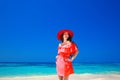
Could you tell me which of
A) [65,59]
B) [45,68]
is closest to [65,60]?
[65,59]

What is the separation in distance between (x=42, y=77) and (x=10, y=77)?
1.74ft

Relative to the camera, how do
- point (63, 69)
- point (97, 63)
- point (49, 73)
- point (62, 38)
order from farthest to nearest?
1. point (97, 63)
2. point (49, 73)
3. point (62, 38)
4. point (63, 69)

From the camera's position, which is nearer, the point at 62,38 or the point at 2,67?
the point at 62,38

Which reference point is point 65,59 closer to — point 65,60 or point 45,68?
point 65,60

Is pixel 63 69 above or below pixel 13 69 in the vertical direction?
below

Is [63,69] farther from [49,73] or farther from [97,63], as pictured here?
[97,63]

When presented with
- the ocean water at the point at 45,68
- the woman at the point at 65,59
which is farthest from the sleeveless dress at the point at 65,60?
the ocean water at the point at 45,68

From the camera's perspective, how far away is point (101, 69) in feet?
19.7

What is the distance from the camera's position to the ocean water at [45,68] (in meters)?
5.52

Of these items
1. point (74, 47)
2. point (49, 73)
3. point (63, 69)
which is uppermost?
point (49, 73)

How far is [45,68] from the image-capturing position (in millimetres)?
5773

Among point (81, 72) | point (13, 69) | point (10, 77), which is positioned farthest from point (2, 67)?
point (81, 72)

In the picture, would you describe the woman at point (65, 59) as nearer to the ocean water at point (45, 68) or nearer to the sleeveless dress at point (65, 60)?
the sleeveless dress at point (65, 60)

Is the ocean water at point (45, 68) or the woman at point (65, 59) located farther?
the ocean water at point (45, 68)
